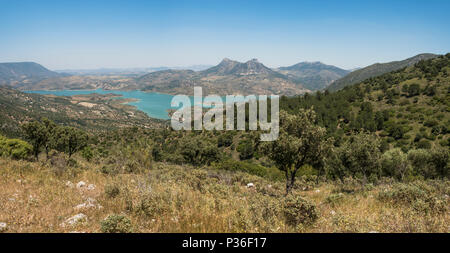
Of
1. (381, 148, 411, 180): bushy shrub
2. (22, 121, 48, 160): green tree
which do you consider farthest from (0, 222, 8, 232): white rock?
(381, 148, 411, 180): bushy shrub

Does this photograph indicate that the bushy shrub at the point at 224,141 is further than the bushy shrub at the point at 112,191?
Yes

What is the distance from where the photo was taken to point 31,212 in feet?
16.5

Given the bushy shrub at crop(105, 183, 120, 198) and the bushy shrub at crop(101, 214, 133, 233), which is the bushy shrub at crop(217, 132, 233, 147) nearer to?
the bushy shrub at crop(105, 183, 120, 198)

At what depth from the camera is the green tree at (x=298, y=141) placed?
1270 centimetres

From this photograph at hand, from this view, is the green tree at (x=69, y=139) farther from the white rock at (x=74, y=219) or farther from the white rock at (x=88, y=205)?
the white rock at (x=74, y=219)

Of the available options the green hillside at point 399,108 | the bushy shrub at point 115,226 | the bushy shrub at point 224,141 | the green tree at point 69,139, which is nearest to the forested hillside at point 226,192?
the bushy shrub at point 115,226

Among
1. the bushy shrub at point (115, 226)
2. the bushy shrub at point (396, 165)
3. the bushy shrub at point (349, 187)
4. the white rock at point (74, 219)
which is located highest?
the bushy shrub at point (115, 226)

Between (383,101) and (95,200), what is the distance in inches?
3413

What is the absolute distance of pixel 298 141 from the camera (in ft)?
40.6

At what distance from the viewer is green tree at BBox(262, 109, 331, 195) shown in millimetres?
12703

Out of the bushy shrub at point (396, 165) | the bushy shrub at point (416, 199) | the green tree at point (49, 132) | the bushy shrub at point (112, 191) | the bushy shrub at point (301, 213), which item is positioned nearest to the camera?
the bushy shrub at point (301, 213)

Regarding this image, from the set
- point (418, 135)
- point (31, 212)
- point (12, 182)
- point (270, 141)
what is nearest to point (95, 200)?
point (31, 212)
